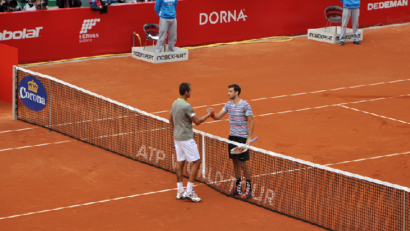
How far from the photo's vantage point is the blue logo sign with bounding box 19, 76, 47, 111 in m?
14.1

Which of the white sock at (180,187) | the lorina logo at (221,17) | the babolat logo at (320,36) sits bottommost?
the white sock at (180,187)

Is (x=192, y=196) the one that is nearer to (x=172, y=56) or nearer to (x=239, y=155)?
(x=239, y=155)

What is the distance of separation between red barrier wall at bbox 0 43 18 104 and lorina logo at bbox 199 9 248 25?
29.7ft

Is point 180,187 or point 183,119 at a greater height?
point 183,119

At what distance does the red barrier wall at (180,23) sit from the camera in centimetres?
2006

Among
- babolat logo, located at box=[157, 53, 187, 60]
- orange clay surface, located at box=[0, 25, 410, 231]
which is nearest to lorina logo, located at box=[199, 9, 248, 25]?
orange clay surface, located at box=[0, 25, 410, 231]

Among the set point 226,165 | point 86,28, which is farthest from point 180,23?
point 226,165

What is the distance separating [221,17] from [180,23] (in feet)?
5.87

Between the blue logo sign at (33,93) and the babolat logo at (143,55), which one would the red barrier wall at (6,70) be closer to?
the blue logo sign at (33,93)

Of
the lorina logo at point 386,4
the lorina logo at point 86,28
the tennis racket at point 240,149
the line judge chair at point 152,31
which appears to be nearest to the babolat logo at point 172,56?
the line judge chair at point 152,31

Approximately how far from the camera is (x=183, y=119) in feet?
32.4

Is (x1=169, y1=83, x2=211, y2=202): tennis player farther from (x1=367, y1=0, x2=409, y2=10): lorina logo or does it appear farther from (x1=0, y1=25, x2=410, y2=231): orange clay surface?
(x1=367, y1=0, x2=409, y2=10): lorina logo

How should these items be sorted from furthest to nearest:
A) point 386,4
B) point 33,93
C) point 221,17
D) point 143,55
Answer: point 386,4
point 221,17
point 143,55
point 33,93

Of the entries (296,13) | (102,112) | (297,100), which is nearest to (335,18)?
(296,13)
